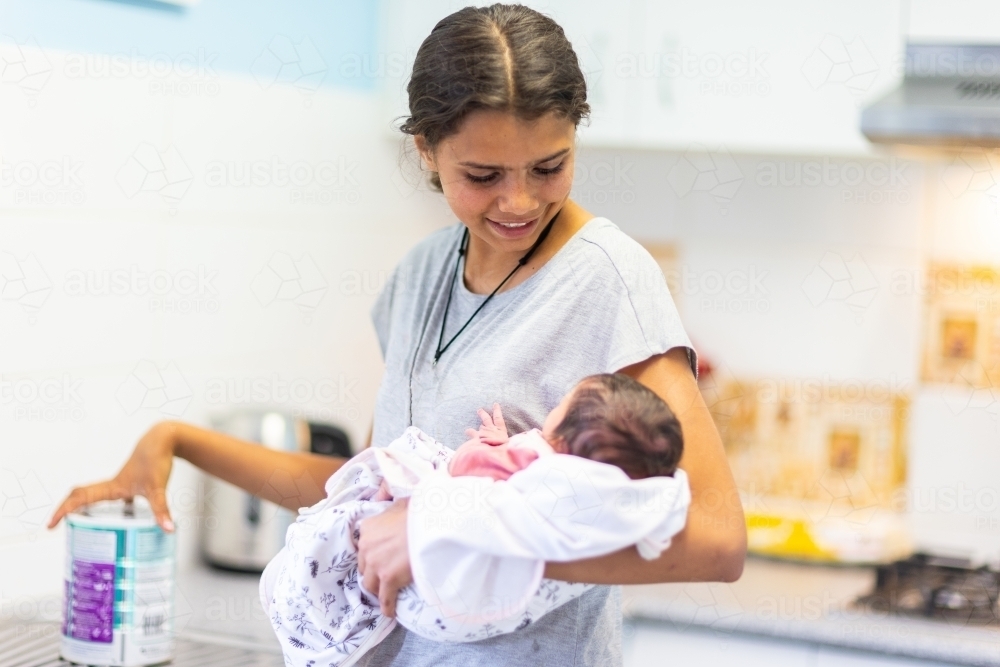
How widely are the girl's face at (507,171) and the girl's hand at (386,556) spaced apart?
24cm

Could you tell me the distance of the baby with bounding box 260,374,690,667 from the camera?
762 millimetres

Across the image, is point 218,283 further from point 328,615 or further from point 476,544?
point 476,544

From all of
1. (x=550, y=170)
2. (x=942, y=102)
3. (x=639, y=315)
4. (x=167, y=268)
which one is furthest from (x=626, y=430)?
(x=942, y=102)

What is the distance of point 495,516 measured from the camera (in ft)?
2.53

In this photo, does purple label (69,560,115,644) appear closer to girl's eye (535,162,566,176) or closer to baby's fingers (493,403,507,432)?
baby's fingers (493,403,507,432)

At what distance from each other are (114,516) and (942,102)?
1364 mm

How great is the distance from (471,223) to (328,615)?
0.35 m

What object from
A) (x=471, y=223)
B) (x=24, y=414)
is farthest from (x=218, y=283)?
(x=471, y=223)

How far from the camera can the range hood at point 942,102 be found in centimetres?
168

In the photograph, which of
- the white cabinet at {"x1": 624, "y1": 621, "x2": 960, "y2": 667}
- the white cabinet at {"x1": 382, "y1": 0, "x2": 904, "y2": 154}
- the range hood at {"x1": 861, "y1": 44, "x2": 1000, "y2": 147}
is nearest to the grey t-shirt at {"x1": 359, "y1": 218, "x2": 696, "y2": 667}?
the white cabinet at {"x1": 624, "y1": 621, "x2": 960, "y2": 667}

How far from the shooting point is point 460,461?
84 cm

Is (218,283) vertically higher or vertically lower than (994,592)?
higher

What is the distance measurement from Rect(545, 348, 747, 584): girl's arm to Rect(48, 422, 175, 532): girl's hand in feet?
1.62

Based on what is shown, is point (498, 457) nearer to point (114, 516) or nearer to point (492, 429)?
point (492, 429)
